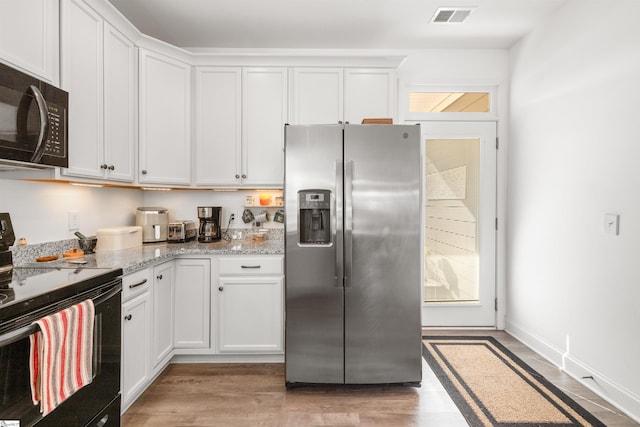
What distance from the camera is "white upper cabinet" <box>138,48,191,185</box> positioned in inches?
106

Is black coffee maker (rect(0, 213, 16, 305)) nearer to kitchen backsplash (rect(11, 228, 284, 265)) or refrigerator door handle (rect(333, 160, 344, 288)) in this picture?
kitchen backsplash (rect(11, 228, 284, 265))

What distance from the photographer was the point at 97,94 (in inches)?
86.1

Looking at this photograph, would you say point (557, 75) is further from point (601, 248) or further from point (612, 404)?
point (612, 404)

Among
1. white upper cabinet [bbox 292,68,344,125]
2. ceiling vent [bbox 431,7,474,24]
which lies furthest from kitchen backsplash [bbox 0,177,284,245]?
ceiling vent [bbox 431,7,474,24]

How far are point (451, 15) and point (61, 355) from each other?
→ 3262 mm

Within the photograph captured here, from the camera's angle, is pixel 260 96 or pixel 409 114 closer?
pixel 260 96

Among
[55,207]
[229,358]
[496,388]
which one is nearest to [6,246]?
[55,207]

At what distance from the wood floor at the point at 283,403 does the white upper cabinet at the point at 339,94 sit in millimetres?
Result: 2124

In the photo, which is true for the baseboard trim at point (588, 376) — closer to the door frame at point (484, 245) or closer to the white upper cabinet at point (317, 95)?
the door frame at point (484, 245)

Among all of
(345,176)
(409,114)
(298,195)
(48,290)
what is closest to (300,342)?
(298,195)

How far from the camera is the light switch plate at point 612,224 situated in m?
2.16

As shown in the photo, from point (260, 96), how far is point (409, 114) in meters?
1.47

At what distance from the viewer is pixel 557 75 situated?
273cm

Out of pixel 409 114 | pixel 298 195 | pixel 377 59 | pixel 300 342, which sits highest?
pixel 377 59
